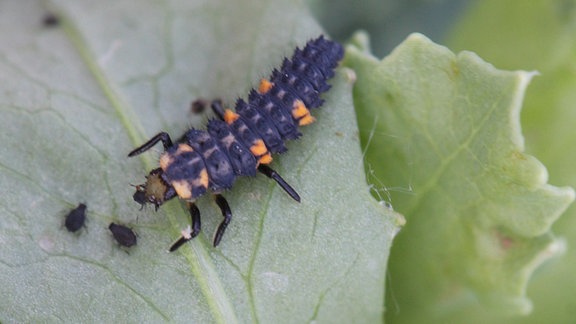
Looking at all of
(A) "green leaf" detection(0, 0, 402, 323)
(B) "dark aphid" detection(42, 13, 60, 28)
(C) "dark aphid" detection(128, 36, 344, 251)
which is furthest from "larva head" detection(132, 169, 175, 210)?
(B) "dark aphid" detection(42, 13, 60, 28)

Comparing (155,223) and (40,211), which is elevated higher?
(155,223)

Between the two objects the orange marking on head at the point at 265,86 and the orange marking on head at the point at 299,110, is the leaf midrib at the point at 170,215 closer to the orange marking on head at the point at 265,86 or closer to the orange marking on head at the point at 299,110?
the orange marking on head at the point at 265,86

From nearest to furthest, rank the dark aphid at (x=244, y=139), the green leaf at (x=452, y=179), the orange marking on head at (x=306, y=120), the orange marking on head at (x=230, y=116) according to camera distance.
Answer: the green leaf at (x=452, y=179)
the dark aphid at (x=244, y=139)
the orange marking on head at (x=306, y=120)
the orange marking on head at (x=230, y=116)

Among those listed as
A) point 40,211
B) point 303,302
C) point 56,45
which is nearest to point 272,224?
point 303,302

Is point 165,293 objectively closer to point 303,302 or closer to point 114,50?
point 303,302

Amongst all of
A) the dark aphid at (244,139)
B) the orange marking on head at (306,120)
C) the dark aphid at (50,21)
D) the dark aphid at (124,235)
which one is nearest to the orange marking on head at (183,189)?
the dark aphid at (244,139)

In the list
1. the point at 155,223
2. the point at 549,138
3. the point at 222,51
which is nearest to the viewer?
the point at 155,223
